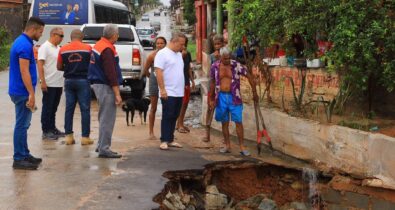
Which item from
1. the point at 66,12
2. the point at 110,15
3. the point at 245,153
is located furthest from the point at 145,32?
the point at 245,153

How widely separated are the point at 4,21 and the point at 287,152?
31.3 m

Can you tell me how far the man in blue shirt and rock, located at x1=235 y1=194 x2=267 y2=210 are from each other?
2.72 m

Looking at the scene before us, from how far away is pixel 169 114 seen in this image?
809 centimetres

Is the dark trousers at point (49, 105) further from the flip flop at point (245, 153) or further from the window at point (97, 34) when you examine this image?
the window at point (97, 34)

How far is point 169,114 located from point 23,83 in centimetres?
230

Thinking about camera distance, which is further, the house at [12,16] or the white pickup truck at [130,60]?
the house at [12,16]

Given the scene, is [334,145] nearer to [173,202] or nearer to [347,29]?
[347,29]

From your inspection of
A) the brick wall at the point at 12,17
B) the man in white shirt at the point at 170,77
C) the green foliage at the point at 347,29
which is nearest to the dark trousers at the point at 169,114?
the man in white shirt at the point at 170,77

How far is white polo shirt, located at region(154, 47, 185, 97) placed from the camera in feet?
26.0

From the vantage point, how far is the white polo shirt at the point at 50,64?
28.7 feet

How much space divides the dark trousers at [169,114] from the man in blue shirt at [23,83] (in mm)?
2056

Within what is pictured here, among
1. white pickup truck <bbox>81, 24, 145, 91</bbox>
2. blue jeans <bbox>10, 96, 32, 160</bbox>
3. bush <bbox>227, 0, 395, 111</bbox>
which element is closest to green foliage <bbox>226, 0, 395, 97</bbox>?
bush <bbox>227, 0, 395, 111</bbox>

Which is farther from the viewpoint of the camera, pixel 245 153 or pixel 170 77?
pixel 245 153

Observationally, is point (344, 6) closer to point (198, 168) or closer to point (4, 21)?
point (198, 168)
